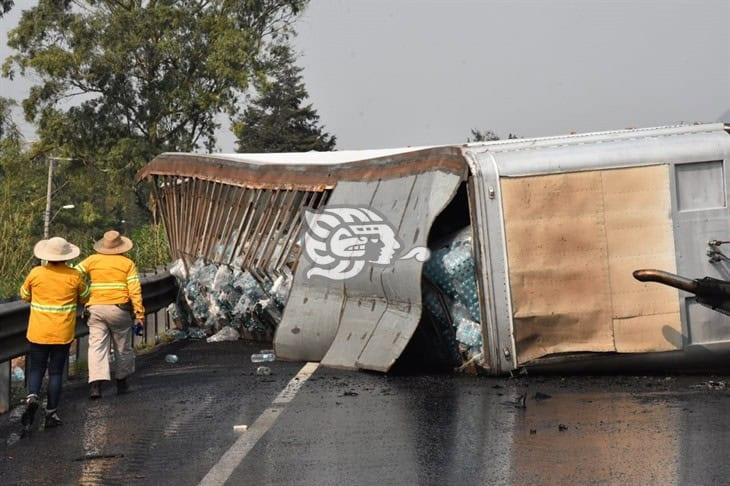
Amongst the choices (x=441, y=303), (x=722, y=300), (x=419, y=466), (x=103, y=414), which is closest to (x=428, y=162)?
(x=441, y=303)

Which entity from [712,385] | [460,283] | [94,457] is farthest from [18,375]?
[712,385]

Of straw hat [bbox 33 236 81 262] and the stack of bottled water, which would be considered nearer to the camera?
straw hat [bbox 33 236 81 262]

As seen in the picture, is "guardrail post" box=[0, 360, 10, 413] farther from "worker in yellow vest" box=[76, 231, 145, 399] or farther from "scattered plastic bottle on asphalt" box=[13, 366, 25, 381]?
"scattered plastic bottle on asphalt" box=[13, 366, 25, 381]

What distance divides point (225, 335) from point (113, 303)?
5013 mm

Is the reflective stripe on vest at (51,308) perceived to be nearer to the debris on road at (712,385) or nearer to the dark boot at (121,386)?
the dark boot at (121,386)

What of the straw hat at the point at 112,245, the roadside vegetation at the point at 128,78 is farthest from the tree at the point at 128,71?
the straw hat at the point at 112,245

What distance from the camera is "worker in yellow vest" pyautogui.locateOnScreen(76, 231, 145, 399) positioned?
11102mm

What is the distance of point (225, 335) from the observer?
53.1ft

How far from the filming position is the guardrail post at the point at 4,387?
10461mm

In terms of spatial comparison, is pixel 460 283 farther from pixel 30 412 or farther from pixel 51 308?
pixel 30 412

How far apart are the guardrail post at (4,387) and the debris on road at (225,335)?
220 inches

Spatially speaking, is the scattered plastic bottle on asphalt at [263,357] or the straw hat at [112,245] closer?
the straw hat at [112,245]

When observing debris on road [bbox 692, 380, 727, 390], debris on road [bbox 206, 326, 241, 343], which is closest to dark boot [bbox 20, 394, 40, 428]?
debris on road [bbox 692, 380, 727, 390]

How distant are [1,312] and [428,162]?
431cm
